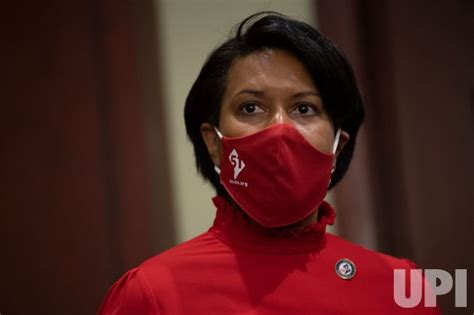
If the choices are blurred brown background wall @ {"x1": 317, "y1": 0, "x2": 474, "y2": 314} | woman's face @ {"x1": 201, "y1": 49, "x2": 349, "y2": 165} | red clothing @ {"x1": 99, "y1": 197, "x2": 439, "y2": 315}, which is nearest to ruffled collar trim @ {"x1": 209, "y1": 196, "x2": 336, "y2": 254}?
red clothing @ {"x1": 99, "y1": 197, "x2": 439, "y2": 315}

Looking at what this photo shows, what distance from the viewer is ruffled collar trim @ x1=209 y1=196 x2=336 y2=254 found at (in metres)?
1.08

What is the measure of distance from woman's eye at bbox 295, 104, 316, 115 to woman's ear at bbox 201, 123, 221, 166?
0.59 ft

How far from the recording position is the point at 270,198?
1.01 meters

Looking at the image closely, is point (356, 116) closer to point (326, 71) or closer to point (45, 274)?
point (326, 71)

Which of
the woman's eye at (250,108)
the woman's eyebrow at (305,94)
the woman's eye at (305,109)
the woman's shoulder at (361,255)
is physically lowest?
the woman's shoulder at (361,255)

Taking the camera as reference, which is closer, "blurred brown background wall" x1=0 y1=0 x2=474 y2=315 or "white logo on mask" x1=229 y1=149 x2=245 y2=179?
"white logo on mask" x1=229 y1=149 x2=245 y2=179

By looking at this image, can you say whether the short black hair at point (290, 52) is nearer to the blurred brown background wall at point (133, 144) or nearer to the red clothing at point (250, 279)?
the red clothing at point (250, 279)

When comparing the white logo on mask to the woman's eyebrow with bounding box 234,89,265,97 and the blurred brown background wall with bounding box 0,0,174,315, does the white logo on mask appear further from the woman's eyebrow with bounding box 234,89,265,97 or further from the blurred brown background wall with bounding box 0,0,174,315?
the blurred brown background wall with bounding box 0,0,174,315

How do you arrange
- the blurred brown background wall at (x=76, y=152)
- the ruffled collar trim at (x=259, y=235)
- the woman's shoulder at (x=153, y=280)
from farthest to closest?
the blurred brown background wall at (x=76, y=152) < the ruffled collar trim at (x=259, y=235) < the woman's shoulder at (x=153, y=280)

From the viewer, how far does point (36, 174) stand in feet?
4.50

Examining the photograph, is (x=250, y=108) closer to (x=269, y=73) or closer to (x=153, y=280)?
(x=269, y=73)

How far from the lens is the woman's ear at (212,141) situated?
115 cm

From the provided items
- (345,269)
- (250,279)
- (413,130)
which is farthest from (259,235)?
(413,130)

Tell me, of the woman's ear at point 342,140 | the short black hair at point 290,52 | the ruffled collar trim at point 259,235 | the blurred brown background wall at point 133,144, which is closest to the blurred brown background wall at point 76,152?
the blurred brown background wall at point 133,144
